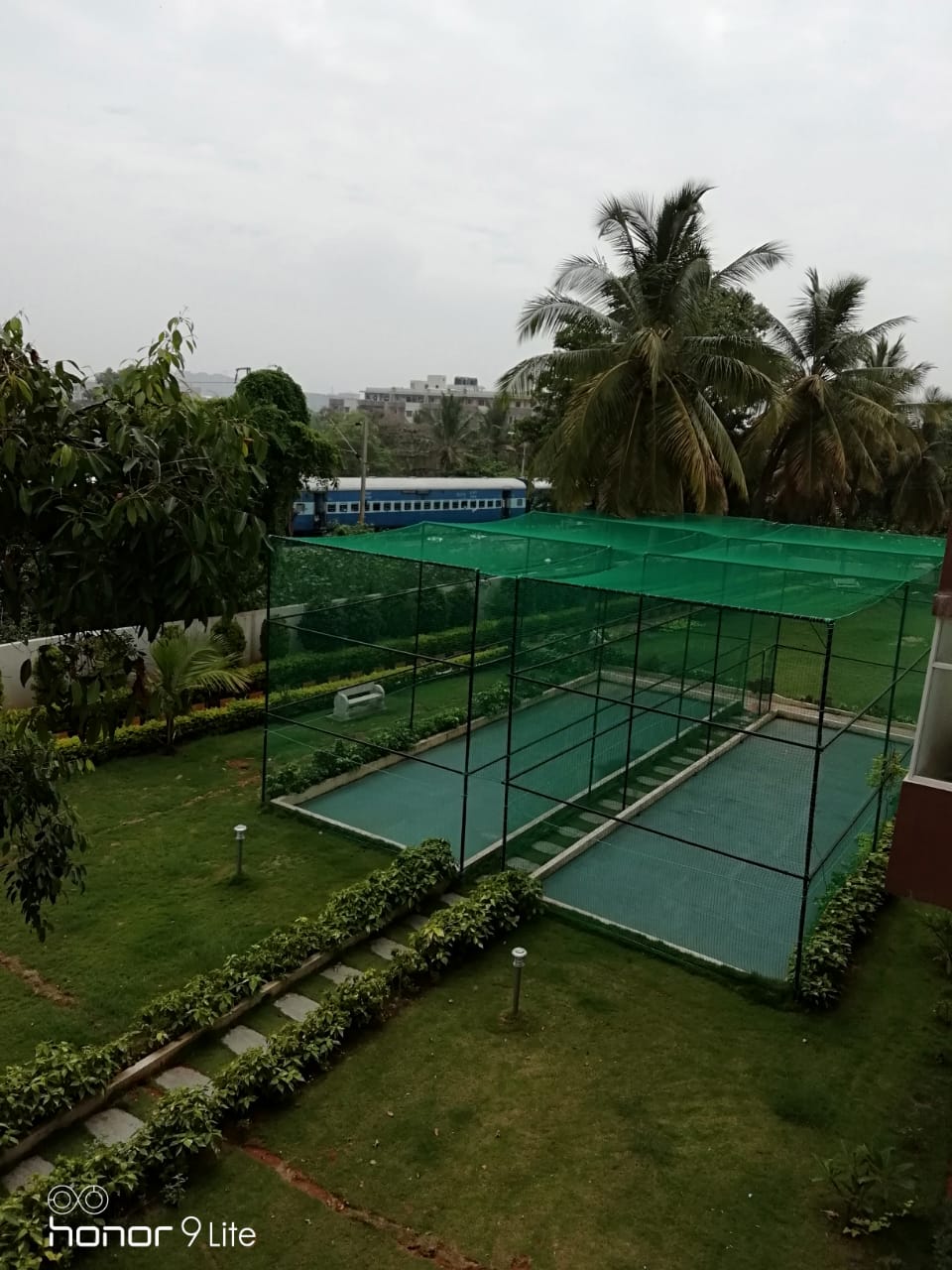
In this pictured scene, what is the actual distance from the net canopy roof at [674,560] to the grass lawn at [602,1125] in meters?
3.29

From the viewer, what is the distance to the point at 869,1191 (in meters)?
5.36

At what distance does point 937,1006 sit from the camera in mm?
7543

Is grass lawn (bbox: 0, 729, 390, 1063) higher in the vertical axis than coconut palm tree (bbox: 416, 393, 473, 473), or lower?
lower

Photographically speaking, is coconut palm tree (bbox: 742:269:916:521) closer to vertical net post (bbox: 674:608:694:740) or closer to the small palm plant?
vertical net post (bbox: 674:608:694:740)

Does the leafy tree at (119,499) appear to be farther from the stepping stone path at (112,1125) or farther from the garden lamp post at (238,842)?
the garden lamp post at (238,842)

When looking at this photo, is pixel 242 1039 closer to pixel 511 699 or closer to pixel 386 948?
pixel 386 948

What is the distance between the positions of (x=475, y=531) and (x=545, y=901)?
204 inches

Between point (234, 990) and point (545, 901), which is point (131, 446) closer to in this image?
point (234, 990)

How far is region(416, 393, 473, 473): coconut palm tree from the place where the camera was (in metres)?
48.3

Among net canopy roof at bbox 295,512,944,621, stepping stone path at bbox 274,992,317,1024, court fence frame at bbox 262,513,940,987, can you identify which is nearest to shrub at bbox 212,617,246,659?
net canopy roof at bbox 295,512,944,621

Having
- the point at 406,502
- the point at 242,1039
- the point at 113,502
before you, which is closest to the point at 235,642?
the point at 242,1039

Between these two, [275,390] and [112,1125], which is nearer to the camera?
[112,1125]

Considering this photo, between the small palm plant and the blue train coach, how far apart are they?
1435 cm

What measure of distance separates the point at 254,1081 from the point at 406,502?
1098 inches
